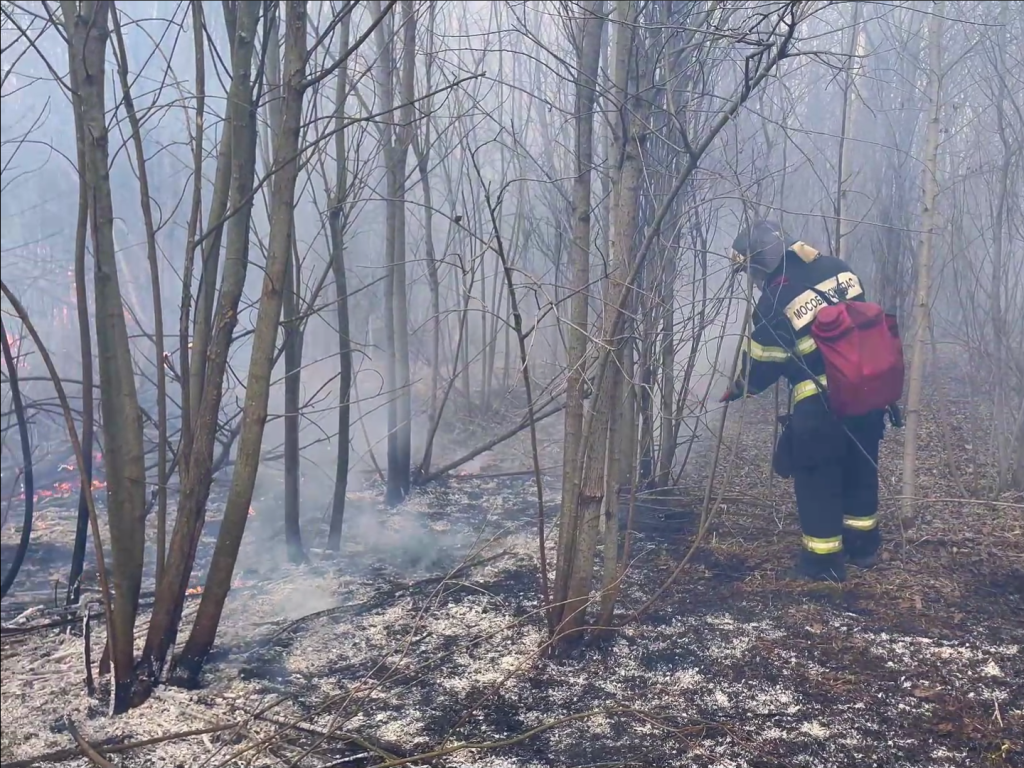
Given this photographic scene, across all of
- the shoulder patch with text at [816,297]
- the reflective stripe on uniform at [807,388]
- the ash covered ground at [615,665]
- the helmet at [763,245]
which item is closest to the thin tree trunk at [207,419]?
the ash covered ground at [615,665]

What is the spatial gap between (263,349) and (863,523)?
3.38 meters

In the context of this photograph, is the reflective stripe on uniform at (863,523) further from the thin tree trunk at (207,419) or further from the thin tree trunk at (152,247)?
the thin tree trunk at (152,247)

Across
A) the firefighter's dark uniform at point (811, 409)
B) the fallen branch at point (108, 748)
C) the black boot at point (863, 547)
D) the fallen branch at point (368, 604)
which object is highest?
the firefighter's dark uniform at point (811, 409)

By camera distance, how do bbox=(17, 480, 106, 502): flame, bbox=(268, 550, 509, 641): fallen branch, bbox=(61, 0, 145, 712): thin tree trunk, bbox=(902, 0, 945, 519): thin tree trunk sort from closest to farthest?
bbox=(61, 0, 145, 712): thin tree trunk < bbox=(268, 550, 509, 641): fallen branch < bbox=(902, 0, 945, 519): thin tree trunk < bbox=(17, 480, 106, 502): flame

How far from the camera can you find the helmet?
415cm

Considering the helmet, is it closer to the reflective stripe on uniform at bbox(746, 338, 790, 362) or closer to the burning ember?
the reflective stripe on uniform at bbox(746, 338, 790, 362)

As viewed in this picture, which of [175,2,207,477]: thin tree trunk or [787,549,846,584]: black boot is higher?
[175,2,207,477]: thin tree trunk

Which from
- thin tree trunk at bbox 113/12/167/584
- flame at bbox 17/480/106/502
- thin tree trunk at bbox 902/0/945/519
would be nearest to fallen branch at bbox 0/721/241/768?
thin tree trunk at bbox 113/12/167/584

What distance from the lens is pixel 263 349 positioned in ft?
10.4

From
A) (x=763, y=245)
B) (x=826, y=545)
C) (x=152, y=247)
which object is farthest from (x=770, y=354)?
(x=152, y=247)

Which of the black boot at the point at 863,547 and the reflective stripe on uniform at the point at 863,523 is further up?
the reflective stripe on uniform at the point at 863,523

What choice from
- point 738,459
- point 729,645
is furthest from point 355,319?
point 729,645

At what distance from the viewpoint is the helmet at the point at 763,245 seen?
4.15 metres

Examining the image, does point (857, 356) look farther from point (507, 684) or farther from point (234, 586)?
point (234, 586)
